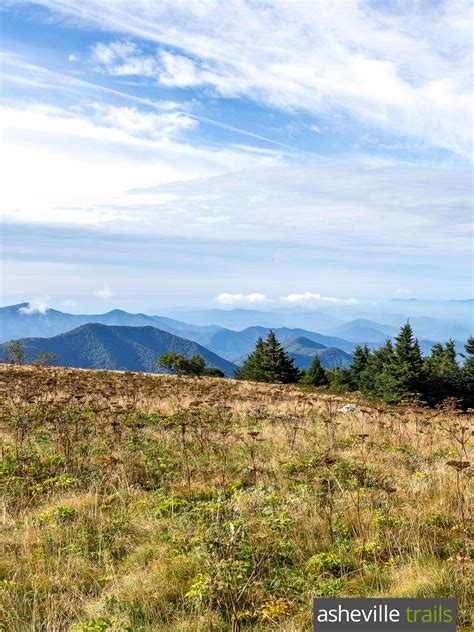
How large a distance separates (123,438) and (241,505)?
4.77 metres

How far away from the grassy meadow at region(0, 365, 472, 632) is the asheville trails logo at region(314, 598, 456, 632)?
0.12 meters

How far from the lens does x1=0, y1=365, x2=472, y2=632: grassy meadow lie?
4043 mm

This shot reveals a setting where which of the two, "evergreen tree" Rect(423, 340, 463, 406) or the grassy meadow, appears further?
"evergreen tree" Rect(423, 340, 463, 406)

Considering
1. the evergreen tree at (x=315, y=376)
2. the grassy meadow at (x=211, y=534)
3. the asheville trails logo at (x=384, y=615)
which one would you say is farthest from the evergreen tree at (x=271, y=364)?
the asheville trails logo at (x=384, y=615)

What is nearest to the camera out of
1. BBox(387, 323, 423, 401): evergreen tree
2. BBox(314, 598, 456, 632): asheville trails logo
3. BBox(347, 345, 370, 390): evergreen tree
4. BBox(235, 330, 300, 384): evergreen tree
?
BBox(314, 598, 456, 632): asheville trails logo

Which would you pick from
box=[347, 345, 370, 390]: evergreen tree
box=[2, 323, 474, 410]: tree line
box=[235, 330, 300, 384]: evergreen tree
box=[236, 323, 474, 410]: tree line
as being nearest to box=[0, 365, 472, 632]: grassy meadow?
box=[2, 323, 474, 410]: tree line

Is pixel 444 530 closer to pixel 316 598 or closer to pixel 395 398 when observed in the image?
pixel 316 598

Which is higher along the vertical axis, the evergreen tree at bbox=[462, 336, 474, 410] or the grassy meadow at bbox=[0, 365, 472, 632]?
the grassy meadow at bbox=[0, 365, 472, 632]

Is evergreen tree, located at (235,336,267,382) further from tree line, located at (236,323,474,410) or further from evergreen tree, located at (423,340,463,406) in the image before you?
evergreen tree, located at (423,340,463,406)

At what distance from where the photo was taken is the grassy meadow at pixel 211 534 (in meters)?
4.04

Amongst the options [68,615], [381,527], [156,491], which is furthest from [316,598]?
[156,491]

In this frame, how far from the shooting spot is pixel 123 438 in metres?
9.80

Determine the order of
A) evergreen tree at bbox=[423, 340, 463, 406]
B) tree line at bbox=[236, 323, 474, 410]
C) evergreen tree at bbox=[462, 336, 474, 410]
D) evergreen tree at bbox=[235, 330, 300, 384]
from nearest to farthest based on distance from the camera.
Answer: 1. tree line at bbox=[236, 323, 474, 410]
2. evergreen tree at bbox=[423, 340, 463, 406]
3. evergreen tree at bbox=[462, 336, 474, 410]
4. evergreen tree at bbox=[235, 330, 300, 384]

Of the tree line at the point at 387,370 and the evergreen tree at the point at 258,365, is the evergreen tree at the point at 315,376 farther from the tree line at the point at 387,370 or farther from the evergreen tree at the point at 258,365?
the evergreen tree at the point at 258,365
